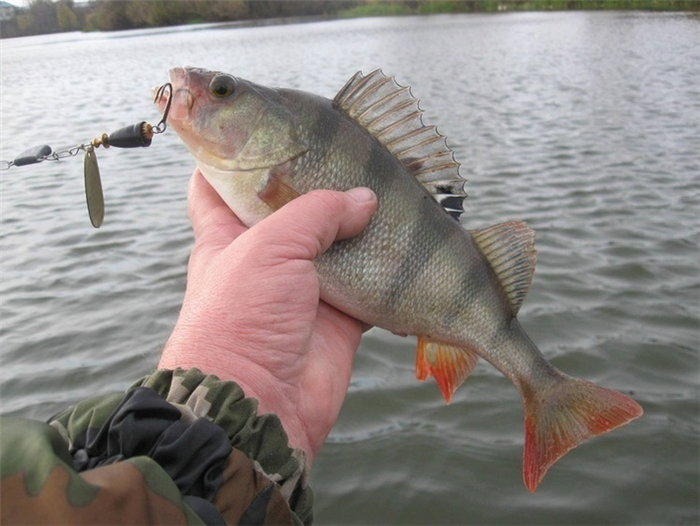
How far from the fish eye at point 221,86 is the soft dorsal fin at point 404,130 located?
393mm

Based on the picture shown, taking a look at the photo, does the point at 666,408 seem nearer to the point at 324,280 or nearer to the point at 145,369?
the point at 324,280

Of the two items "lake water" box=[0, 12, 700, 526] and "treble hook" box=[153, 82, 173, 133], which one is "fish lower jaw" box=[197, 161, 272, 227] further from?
"lake water" box=[0, 12, 700, 526]

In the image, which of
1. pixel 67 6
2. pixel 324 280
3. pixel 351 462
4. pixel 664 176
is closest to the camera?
pixel 324 280

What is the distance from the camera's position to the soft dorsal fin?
235 centimetres

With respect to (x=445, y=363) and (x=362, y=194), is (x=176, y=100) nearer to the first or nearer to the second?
(x=362, y=194)

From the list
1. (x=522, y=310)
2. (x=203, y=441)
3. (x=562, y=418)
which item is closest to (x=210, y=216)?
(x=203, y=441)

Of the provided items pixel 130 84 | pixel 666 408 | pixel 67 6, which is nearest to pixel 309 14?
pixel 67 6

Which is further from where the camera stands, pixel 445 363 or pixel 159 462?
pixel 445 363

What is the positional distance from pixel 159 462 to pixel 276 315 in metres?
0.74

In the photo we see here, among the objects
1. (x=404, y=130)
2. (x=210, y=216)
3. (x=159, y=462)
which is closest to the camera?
(x=159, y=462)

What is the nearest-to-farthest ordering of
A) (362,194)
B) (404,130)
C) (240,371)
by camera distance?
1. (240,371)
2. (362,194)
3. (404,130)

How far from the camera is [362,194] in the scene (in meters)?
2.27

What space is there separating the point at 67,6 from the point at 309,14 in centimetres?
3974

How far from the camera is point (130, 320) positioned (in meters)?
5.57
